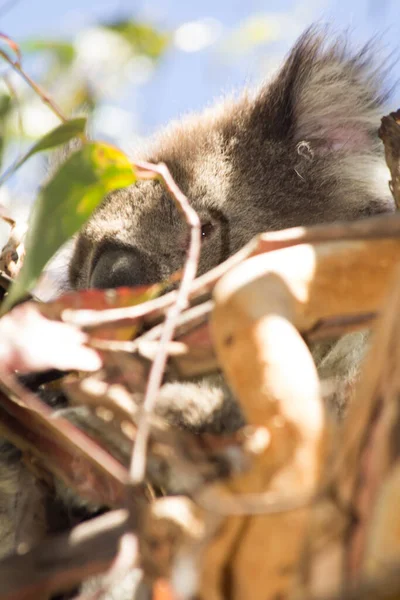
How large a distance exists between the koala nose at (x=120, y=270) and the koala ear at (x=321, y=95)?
1.74 feet

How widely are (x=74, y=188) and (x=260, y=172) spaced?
1262 millimetres

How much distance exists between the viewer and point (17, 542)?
2.97 feet

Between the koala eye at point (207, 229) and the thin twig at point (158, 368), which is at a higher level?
the thin twig at point (158, 368)

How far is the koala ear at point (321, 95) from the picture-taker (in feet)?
7.45

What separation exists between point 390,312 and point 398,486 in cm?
12

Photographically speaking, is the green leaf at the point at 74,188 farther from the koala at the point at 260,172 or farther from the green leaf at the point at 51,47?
the koala at the point at 260,172

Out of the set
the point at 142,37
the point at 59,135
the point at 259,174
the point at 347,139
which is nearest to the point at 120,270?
the point at 259,174

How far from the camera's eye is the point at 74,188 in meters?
1.01

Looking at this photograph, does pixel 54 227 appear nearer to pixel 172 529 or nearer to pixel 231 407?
pixel 231 407

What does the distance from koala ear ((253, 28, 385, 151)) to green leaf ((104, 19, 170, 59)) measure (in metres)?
0.30

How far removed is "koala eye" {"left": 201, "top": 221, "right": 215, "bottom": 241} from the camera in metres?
2.08

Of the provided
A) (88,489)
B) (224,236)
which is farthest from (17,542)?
(224,236)

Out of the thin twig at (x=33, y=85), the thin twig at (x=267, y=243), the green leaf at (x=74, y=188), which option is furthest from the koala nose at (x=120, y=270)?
the thin twig at (x=267, y=243)

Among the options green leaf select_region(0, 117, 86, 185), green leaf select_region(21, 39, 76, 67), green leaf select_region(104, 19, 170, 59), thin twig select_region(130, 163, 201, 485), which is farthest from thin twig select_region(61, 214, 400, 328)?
green leaf select_region(104, 19, 170, 59)
